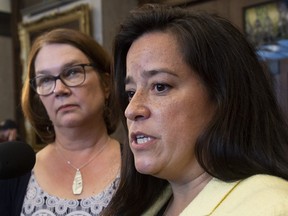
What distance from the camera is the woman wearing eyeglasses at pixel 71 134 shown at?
55.8 inches

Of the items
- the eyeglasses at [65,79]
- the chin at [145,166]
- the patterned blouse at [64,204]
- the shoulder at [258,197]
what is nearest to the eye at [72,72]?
the eyeglasses at [65,79]

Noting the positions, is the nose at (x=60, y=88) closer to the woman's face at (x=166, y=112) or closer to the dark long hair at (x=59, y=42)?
the dark long hair at (x=59, y=42)

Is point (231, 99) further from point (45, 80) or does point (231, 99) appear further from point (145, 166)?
point (45, 80)

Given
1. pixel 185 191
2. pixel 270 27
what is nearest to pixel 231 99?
pixel 185 191

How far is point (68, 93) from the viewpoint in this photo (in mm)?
1502

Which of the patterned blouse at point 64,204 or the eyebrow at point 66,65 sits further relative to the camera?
the eyebrow at point 66,65

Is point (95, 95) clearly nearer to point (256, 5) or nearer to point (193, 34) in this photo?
point (193, 34)

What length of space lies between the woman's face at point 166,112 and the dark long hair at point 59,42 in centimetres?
51

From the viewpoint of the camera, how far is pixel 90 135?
1.58m

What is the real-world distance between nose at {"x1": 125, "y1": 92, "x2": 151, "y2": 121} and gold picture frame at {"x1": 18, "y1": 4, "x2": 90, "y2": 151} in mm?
2066

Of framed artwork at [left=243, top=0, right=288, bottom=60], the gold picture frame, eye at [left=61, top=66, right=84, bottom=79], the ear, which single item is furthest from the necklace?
the gold picture frame

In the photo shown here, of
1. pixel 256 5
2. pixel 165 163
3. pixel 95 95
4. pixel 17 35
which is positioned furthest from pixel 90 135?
pixel 17 35

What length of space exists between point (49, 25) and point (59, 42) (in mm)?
1879

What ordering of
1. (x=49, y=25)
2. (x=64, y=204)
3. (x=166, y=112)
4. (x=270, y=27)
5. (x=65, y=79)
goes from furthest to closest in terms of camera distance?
(x=49, y=25) → (x=270, y=27) → (x=65, y=79) → (x=64, y=204) → (x=166, y=112)
